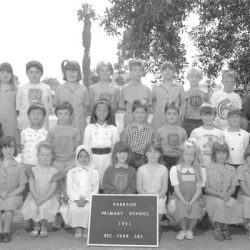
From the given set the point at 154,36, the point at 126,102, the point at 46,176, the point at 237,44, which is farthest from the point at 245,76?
the point at 46,176

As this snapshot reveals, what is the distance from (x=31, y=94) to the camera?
21.5ft

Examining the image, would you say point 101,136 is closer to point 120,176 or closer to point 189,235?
point 120,176

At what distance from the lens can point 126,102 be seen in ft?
22.7

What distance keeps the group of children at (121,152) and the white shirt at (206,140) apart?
0.05ft

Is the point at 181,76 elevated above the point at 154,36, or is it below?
below

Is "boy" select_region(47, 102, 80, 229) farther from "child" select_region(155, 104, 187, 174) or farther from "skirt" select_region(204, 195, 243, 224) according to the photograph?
"skirt" select_region(204, 195, 243, 224)

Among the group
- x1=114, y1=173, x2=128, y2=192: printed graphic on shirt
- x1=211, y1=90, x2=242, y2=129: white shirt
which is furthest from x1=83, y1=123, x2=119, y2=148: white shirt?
x1=211, y1=90, x2=242, y2=129: white shirt

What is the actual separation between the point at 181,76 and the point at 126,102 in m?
2.46

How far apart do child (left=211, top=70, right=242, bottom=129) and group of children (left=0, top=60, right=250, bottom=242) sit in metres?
0.02

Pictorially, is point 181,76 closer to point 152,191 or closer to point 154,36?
point 154,36

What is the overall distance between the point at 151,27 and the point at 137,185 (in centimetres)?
397

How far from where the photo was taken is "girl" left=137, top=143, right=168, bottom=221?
5695mm

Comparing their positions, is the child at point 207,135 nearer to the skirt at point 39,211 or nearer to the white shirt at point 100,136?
the white shirt at point 100,136

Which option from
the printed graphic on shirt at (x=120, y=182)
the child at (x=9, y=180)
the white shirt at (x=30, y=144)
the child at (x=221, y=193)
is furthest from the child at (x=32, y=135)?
the child at (x=221, y=193)
